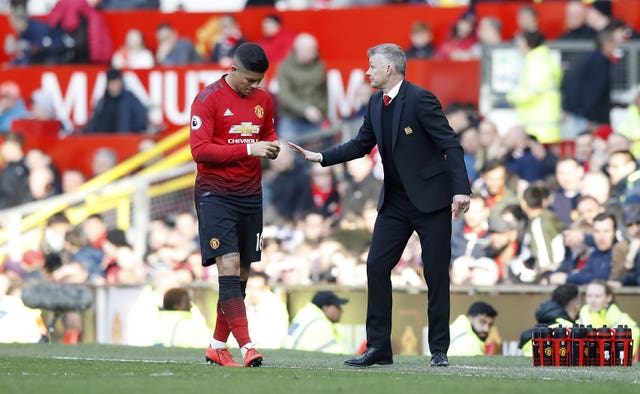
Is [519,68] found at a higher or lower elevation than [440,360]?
higher

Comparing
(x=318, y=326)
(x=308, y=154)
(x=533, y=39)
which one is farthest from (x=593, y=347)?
(x=533, y=39)

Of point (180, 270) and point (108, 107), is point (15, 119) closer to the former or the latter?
point (108, 107)

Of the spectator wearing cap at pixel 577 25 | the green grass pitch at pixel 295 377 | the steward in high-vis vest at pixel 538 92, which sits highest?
the spectator wearing cap at pixel 577 25

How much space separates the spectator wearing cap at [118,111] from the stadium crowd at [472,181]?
36 mm

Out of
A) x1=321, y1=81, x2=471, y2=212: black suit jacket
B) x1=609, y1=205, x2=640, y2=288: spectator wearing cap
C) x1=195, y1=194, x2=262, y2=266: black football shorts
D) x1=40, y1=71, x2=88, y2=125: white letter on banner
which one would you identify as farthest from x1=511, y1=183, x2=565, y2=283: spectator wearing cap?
x1=40, y1=71, x2=88, y2=125: white letter on banner

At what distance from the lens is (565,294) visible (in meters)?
14.5

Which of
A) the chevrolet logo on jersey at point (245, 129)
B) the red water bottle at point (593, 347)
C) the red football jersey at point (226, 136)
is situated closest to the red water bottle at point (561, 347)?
the red water bottle at point (593, 347)

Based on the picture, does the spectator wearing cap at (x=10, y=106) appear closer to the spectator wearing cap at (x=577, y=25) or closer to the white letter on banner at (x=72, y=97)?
the white letter on banner at (x=72, y=97)

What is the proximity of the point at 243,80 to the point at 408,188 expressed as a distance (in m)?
1.31

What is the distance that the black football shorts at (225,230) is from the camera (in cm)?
1135

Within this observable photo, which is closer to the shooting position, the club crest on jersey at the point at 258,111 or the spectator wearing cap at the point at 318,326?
the club crest on jersey at the point at 258,111

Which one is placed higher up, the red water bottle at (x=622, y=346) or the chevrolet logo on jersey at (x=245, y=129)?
the chevrolet logo on jersey at (x=245, y=129)

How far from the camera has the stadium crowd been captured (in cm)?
1688

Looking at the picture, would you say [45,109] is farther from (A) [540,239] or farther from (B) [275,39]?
(A) [540,239]
